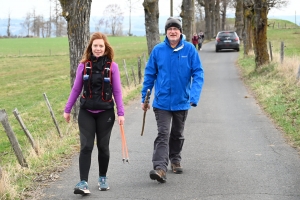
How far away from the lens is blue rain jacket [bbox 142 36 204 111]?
20.7 feet

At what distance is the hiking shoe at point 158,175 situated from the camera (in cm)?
611

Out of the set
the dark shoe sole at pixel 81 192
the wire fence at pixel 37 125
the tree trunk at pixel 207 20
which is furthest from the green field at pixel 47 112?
the tree trunk at pixel 207 20

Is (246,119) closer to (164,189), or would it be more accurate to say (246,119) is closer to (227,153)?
(227,153)

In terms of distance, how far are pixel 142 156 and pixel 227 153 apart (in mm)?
1305

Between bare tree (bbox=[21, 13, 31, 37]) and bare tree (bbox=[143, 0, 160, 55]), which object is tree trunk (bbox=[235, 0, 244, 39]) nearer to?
bare tree (bbox=[143, 0, 160, 55])

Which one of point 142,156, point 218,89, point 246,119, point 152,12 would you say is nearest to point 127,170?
point 142,156

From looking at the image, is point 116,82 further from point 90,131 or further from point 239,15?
point 239,15

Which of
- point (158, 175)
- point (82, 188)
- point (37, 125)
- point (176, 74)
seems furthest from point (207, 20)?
point (82, 188)

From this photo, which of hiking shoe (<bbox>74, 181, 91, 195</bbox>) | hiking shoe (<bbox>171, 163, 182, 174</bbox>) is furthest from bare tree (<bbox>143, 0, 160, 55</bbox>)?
hiking shoe (<bbox>74, 181, 91, 195</bbox>)

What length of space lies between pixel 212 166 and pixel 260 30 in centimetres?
1454

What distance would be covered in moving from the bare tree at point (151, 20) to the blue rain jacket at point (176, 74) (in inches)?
719

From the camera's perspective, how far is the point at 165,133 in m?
6.35

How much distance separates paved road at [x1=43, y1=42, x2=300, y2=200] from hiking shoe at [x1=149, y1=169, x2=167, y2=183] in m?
0.08

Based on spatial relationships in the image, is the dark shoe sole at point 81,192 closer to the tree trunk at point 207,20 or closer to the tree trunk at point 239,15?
the tree trunk at point 239,15
